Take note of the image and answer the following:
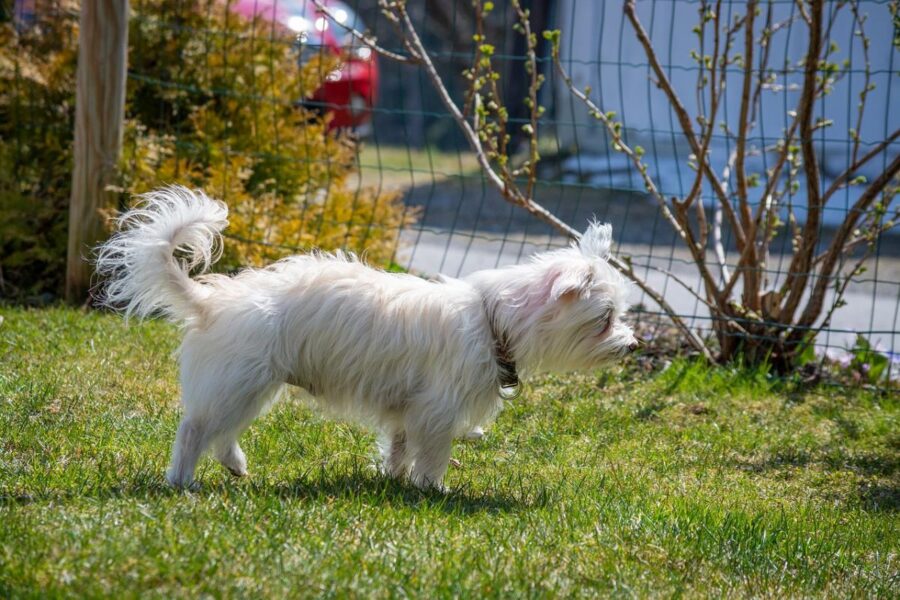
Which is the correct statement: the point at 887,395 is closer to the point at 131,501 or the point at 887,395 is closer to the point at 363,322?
the point at 363,322

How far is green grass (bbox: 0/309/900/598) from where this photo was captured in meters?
3.24

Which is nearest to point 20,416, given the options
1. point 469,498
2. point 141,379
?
point 141,379

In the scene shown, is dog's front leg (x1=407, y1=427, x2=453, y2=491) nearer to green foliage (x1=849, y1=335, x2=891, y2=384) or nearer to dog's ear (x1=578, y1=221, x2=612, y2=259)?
dog's ear (x1=578, y1=221, x2=612, y2=259)

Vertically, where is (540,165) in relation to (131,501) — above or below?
above

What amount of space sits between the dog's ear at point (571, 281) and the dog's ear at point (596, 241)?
17 centimetres

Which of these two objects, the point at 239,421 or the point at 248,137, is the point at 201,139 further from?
the point at 239,421

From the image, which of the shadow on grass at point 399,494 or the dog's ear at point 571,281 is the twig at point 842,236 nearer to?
the dog's ear at point 571,281

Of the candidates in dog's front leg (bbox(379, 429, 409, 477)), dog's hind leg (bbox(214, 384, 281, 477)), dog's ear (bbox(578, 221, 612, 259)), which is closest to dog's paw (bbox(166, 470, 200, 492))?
dog's hind leg (bbox(214, 384, 281, 477))

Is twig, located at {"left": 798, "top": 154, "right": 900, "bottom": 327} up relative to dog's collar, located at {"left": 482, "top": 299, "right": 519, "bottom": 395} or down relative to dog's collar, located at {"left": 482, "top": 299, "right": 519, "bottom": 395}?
up

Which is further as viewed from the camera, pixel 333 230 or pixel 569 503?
pixel 333 230

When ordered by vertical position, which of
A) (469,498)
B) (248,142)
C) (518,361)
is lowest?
(469,498)

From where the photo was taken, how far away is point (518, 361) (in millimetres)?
4410

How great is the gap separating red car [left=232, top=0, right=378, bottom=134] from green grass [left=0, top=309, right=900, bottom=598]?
7.45 ft

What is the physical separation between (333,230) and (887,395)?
3870 millimetres
